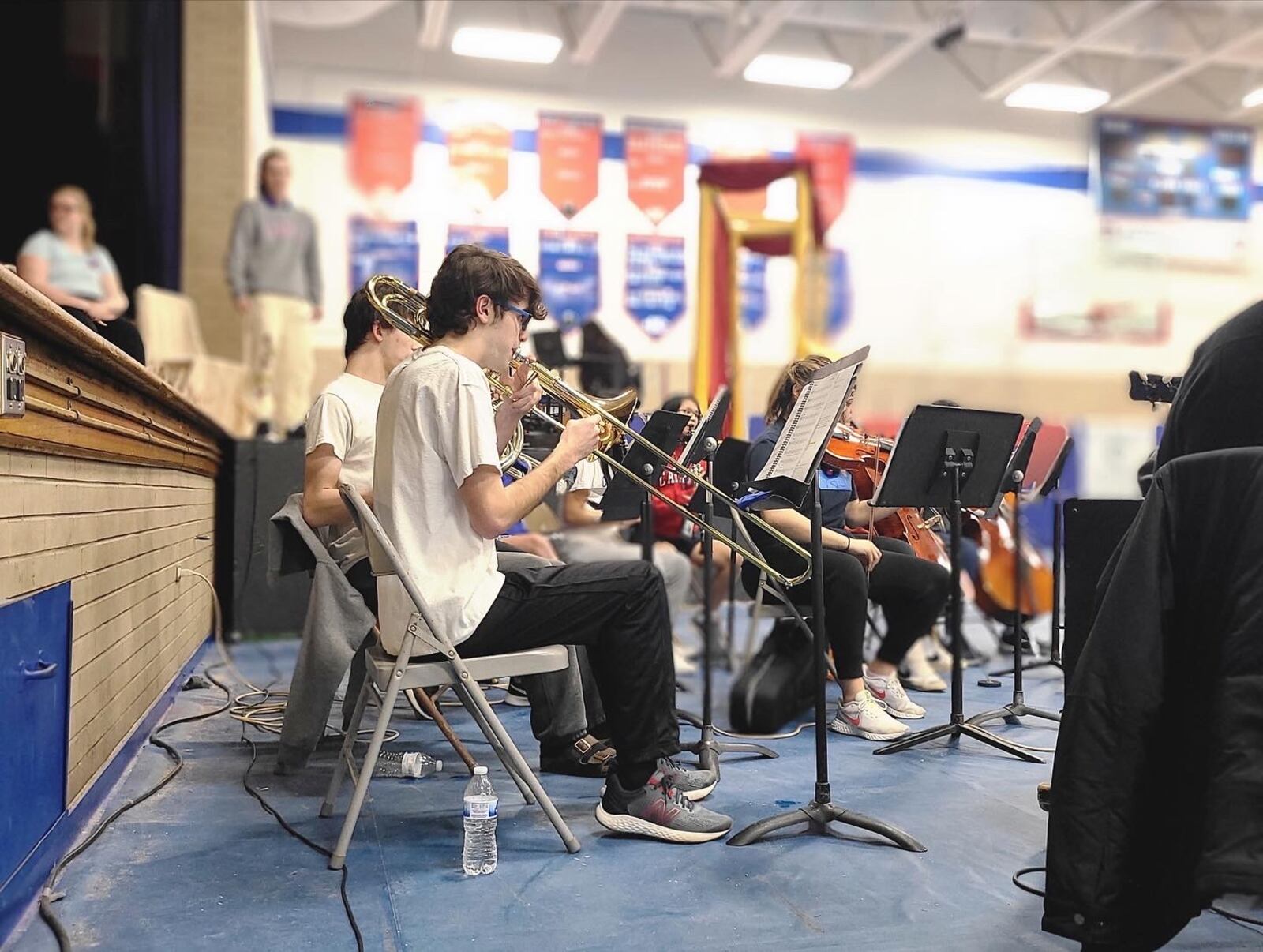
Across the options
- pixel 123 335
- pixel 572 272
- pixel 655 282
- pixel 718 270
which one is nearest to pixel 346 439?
pixel 123 335

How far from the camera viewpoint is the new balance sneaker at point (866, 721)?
331 centimetres

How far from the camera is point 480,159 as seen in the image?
919cm

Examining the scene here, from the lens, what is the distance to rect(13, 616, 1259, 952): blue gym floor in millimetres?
1839

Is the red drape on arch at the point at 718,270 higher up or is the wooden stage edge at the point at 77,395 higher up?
the red drape on arch at the point at 718,270

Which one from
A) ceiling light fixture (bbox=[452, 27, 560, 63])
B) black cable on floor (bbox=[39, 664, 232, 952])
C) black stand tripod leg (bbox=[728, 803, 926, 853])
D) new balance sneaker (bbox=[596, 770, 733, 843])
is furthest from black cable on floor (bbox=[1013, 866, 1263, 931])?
ceiling light fixture (bbox=[452, 27, 560, 63])

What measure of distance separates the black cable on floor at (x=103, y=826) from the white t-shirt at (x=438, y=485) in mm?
740

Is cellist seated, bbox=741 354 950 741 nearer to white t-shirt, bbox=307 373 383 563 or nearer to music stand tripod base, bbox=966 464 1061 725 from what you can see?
music stand tripod base, bbox=966 464 1061 725

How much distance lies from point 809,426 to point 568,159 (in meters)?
7.72

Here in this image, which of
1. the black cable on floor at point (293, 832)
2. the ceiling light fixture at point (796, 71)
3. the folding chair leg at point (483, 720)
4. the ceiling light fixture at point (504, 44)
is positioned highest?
the ceiling light fixture at point (796, 71)

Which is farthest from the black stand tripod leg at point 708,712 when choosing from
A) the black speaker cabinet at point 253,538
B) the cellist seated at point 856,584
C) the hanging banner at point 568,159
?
the hanging banner at point 568,159

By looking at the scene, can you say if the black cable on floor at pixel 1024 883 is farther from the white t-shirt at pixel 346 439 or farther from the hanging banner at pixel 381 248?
the hanging banner at pixel 381 248

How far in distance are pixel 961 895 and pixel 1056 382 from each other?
9.28m

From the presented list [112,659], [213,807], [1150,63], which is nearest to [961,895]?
[213,807]

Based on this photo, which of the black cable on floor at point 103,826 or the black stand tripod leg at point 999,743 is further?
the black stand tripod leg at point 999,743
